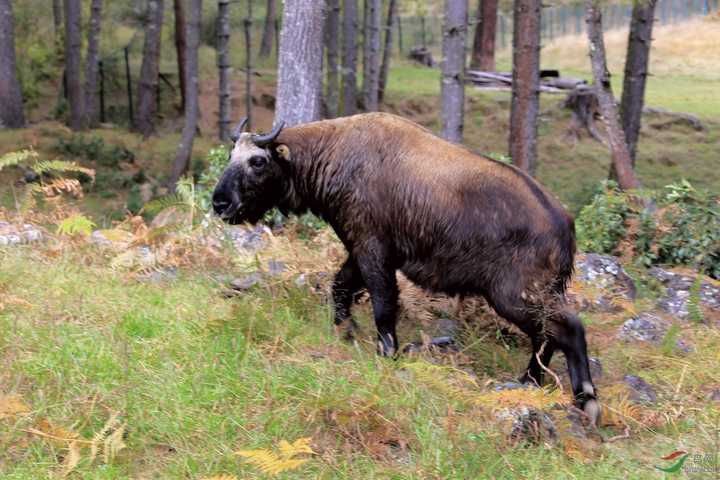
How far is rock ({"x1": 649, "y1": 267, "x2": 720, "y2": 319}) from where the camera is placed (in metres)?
10.0

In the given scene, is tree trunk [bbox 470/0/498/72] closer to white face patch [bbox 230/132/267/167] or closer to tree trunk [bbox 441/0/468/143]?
tree trunk [bbox 441/0/468/143]

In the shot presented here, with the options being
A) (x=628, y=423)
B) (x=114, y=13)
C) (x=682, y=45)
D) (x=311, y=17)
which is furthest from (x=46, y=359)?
(x=682, y=45)

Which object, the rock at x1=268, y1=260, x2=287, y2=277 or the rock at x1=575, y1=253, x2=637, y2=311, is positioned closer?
the rock at x1=268, y1=260, x2=287, y2=277

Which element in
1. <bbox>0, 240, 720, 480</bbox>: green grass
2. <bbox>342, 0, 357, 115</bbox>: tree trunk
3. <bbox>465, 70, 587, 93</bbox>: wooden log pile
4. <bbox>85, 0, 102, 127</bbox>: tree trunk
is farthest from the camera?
<bbox>465, 70, 587, 93</bbox>: wooden log pile

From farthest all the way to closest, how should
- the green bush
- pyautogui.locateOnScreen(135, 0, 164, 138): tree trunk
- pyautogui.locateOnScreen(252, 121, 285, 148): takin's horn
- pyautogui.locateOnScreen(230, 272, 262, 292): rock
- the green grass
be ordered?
pyautogui.locateOnScreen(135, 0, 164, 138): tree trunk, the green bush, pyautogui.locateOnScreen(230, 272, 262, 292): rock, pyautogui.locateOnScreen(252, 121, 285, 148): takin's horn, the green grass

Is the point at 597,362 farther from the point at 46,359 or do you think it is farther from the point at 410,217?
the point at 46,359

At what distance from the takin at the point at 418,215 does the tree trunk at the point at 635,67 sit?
516 inches

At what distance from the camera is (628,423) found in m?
6.44

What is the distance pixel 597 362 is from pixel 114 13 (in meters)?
32.8

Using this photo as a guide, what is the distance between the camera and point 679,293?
10.4 metres

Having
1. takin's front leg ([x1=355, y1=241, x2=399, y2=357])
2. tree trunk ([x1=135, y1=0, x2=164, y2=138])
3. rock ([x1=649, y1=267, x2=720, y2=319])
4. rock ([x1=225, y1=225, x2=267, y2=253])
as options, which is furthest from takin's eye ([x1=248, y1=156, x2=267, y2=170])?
tree trunk ([x1=135, y1=0, x2=164, y2=138])

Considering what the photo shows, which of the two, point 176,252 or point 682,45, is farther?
point 682,45

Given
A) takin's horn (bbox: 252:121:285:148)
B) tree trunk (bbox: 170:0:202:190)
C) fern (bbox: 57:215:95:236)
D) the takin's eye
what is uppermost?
takin's horn (bbox: 252:121:285:148)

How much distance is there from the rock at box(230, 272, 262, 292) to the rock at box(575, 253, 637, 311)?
3.41m
